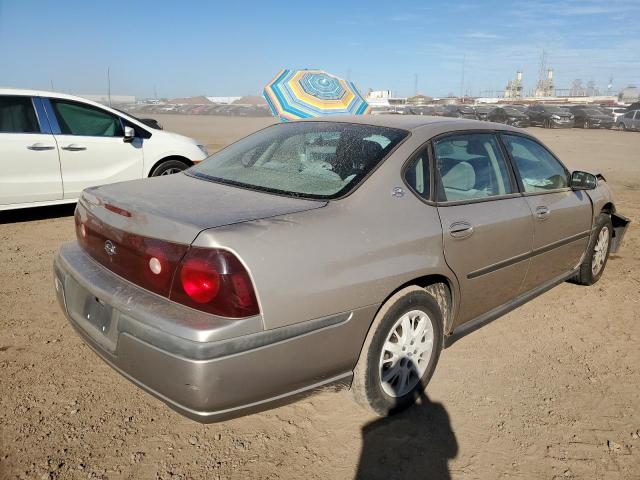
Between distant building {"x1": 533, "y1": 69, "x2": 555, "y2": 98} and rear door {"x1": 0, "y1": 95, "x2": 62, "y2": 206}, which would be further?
distant building {"x1": 533, "y1": 69, "x2": 555, "y2": 98}

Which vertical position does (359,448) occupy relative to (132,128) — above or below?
below

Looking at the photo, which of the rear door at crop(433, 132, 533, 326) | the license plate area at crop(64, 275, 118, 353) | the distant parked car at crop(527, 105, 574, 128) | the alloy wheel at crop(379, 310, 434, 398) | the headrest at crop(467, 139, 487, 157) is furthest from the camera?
the distant parked car at crop(527, 105, 574, 128)

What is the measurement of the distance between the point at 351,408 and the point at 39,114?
5.25 m

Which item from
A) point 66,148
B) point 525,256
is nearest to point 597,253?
point 525,256

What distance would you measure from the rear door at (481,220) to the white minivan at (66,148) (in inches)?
181

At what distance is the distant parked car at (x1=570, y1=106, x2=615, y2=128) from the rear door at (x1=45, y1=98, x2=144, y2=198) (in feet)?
107

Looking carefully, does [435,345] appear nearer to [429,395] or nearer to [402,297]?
[429,395]

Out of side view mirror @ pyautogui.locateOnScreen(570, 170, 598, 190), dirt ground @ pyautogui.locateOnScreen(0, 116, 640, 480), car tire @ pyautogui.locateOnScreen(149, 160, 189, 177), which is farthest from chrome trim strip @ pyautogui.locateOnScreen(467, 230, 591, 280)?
car tire @ pyautogui.locateOnScreen(149, 160, 189, 177)

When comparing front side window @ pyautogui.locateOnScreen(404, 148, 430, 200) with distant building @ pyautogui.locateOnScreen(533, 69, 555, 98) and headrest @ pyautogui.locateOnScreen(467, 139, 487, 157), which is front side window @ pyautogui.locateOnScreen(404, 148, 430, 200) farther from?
distant building @ pyautogui.locateOnScreen(533, 69, 555, 98)

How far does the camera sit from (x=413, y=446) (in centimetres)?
246

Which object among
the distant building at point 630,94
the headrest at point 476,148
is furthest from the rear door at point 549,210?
the distant building at point 630,94

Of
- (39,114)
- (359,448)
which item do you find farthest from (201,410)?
(39,114)

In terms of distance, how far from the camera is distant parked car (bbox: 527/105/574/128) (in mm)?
32188

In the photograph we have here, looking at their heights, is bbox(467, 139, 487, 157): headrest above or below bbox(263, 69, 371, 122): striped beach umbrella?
below
